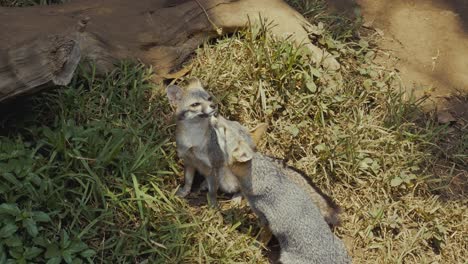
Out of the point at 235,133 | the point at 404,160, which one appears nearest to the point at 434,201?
the point at 404,160

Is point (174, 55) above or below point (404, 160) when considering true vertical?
above

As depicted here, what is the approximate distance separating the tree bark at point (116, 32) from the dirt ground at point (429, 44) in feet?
3.12

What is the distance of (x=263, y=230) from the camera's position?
4.80m

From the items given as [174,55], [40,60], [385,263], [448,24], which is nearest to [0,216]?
[40,60]

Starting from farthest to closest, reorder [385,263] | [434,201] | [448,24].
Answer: [448,24] < [434,201] < [385,263]

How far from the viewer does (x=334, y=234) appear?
490 centimetres

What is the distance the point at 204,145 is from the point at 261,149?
79 cm

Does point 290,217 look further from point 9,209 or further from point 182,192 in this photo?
point 9,209

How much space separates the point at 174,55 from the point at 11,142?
1.88 metres

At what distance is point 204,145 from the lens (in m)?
4.89

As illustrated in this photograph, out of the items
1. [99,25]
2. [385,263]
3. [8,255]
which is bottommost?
[385,263]

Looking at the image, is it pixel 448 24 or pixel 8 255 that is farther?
pixel 448 24

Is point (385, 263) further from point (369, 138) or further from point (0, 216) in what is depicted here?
point (0, 216)

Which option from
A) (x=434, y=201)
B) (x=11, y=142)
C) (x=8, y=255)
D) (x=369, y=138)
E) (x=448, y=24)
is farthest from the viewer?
(x=448, y=24)
